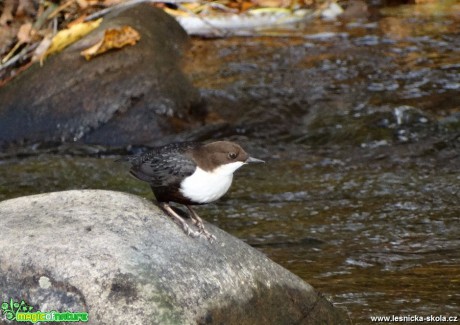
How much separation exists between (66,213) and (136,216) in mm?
288

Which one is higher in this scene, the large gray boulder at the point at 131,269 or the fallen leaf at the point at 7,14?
the large gray boulder at the point at 131,269

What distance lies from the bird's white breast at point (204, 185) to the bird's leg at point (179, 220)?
108 mm

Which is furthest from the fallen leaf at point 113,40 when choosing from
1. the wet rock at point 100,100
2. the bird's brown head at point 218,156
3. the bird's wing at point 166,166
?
the bird's brown head at point 218,156

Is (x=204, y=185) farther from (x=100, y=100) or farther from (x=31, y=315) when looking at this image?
(x=100, y=100)

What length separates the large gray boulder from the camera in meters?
3.39

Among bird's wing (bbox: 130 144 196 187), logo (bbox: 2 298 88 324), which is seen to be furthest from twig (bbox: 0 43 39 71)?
logo (bbox: 2 298 88 324)

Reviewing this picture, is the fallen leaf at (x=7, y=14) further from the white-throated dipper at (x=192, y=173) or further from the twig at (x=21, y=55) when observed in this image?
the white-throated dipper at (x=192, y=173)

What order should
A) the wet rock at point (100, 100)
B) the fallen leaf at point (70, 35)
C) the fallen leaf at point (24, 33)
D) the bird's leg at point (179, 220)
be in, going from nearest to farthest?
1. the bird's leg at point (179, 220)
2. the wet rock at point (100, 100)
3. the fallen leaf at point (70, 35)
4. the fallen leaf at point (24, 33)

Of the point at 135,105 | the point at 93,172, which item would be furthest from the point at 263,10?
the point at 93,172

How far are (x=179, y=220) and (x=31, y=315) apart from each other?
888mm

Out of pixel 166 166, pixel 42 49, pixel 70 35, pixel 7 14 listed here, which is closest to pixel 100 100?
pixel 42 49

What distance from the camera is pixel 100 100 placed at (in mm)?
7777

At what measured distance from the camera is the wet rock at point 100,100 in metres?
7.68

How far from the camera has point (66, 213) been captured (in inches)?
149
